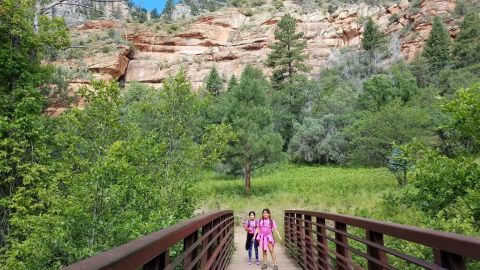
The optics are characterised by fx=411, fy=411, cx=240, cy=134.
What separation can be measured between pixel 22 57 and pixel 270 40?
75.5 m

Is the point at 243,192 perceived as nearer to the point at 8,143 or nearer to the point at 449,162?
the point at 8,143

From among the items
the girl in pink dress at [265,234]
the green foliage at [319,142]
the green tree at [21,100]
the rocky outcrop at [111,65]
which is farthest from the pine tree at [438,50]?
the green tree at [21,100]

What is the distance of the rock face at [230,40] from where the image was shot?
76000 mm

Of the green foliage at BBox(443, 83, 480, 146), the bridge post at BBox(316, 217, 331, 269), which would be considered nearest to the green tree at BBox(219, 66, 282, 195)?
the green foliage at BBox(443, 83, 480, 146)

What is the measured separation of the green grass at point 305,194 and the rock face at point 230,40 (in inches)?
1860

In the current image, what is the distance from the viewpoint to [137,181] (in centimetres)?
906

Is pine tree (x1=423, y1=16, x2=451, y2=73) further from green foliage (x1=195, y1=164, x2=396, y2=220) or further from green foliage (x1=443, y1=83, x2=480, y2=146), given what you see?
green foliage (x1=443, y1=83, x2=480, y2=146)

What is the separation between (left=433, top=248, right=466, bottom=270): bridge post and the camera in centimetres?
194

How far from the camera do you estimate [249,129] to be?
29.3 meters

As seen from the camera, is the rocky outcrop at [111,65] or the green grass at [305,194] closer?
the green grass at [305,194]

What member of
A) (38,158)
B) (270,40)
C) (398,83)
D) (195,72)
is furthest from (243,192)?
(270,40)

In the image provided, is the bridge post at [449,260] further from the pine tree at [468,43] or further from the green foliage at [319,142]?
the pine tree at [468,43]

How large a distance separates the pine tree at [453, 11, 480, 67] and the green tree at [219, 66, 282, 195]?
3542cm

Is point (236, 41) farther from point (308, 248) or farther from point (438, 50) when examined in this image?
point (308, 248)
